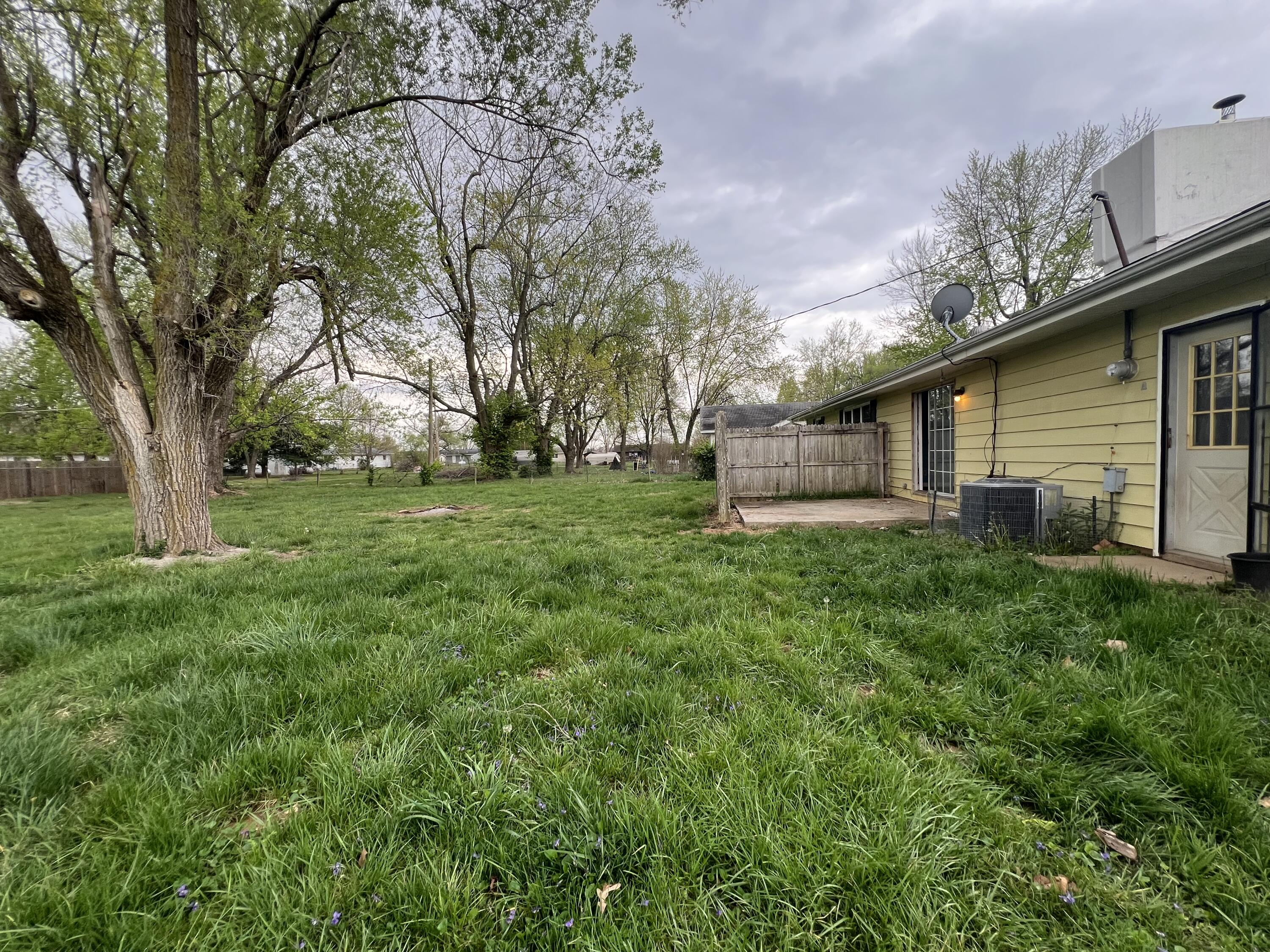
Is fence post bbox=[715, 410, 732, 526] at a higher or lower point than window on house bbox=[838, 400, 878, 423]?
lower

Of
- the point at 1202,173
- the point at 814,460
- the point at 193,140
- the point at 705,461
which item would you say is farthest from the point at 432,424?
the point at 1202,173

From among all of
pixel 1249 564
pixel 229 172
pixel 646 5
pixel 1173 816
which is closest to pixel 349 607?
pixel 1173 816

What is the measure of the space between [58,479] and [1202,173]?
3284 cm

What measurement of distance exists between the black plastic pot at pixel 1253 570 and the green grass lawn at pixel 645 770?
0.97 feet

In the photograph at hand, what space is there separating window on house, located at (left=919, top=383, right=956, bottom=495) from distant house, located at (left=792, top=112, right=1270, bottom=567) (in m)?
0.65

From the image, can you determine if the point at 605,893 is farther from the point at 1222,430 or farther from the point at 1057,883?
the point at 1222,430

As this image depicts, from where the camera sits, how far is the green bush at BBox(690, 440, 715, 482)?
53.7 feet

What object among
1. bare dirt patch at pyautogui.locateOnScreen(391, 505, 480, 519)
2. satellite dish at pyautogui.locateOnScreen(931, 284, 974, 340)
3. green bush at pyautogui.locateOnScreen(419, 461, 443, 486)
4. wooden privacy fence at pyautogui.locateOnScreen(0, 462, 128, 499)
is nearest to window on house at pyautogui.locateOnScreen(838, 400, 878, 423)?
satellite dish at pyautogui.locateOnScreen(931, 284, 974, 340)

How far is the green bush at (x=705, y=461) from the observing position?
53.7ft

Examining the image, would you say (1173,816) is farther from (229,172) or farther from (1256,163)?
(229,172)

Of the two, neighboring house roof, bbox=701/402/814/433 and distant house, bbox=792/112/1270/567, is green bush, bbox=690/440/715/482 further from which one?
distant house, bbox=792/112/1270/567

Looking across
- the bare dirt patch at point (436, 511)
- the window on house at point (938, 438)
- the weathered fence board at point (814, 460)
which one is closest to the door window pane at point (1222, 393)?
the window on house at point (938, 438)

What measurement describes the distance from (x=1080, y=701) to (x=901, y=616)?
939 millimetres

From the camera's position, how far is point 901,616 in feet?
9.06
